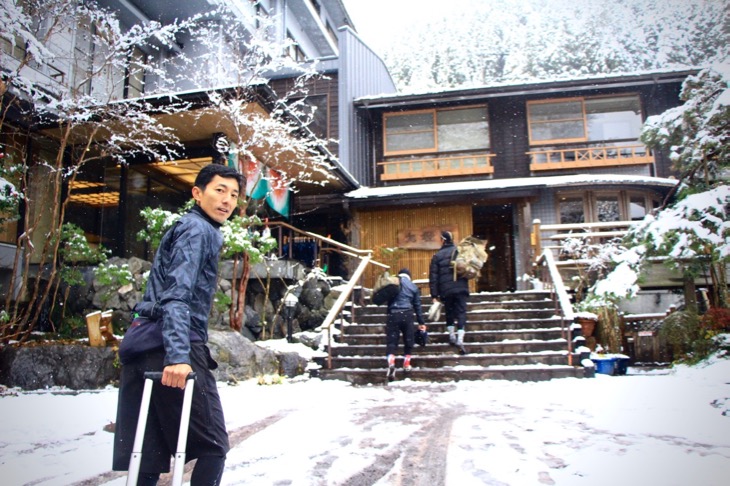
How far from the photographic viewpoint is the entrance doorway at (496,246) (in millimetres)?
15734

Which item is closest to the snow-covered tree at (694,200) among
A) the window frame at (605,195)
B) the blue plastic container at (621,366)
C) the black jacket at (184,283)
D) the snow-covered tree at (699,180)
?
the snow-covered tree at (699,180)

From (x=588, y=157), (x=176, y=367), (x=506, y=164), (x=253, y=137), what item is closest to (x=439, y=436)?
(x=176, y=367)

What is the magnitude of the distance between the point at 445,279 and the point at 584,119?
10.4 metres

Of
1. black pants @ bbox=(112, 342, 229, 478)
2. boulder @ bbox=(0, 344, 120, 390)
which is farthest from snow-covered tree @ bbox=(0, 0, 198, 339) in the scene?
black pants @ bbox=(112, 342, 229, 478)

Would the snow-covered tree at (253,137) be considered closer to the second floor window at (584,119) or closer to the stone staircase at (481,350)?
the stone staircase at (481,350)

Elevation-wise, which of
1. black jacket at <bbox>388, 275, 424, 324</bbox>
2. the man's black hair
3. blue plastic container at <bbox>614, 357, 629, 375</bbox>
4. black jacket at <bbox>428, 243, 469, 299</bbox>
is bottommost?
blue plastic container at <bbox>614, 357, 629, 375</bbox>

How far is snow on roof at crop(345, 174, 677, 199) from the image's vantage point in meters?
13.2

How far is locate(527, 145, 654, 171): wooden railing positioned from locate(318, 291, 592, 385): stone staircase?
22.7ft

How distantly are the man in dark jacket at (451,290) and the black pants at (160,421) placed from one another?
5803 mm

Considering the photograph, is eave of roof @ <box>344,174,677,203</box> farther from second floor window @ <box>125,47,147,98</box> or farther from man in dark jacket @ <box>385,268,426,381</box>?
man in dark jacket @ <box>385,268,426,381</box>

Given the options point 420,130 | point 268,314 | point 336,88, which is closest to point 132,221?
point 268,314

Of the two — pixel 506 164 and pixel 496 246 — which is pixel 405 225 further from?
pixel 506 164

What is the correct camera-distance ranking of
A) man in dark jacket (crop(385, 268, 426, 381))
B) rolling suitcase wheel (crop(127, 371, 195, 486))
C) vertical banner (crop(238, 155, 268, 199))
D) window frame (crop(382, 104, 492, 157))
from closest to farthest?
rolling suitcase wheel (crop(127, 371, 195, 486)) → man in dark jacket (crop(385, 268, 426, 381)) → vertical banner (crop(238, 155, 268, 199)) → window frame (crop(382, 104, 492, 157))

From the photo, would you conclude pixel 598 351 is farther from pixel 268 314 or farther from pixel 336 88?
pixel 336 88
